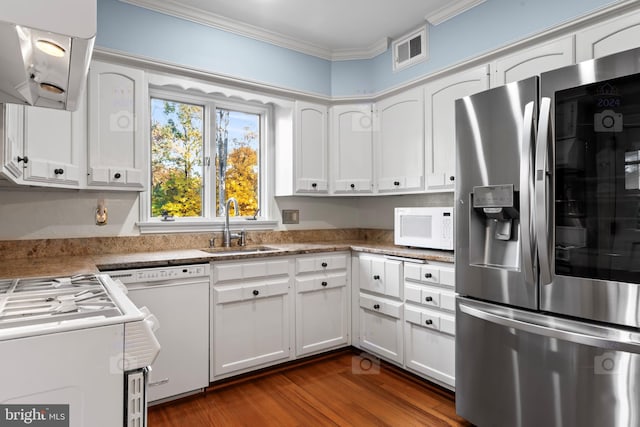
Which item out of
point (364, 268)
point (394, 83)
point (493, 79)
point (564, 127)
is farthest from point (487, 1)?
point (364, 268)

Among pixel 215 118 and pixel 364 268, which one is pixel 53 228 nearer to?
pixel 215 118

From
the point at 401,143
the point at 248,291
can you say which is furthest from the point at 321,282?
the point at 401,143

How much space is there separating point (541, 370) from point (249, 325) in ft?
5.85

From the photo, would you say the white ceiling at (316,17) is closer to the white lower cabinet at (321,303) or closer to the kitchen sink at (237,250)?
the kitchen sink at (237,250)

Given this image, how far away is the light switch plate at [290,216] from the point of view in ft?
11.8

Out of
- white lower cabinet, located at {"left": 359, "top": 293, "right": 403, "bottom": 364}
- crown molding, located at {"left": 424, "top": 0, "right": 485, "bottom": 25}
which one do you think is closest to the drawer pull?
white lower cabinet, located at {"left": 359, "top": 293, "right": 403, "bottom": 364}

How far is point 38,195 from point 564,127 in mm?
2979

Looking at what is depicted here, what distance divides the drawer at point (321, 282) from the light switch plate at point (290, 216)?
752mm

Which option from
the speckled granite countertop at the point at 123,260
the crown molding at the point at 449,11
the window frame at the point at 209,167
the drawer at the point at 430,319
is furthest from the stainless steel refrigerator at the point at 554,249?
the window frame at the point at 209,167

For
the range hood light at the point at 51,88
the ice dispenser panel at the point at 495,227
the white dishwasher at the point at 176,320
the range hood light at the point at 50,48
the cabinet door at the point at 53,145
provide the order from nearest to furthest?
the range hood light at the point at 50,48, the range hood light at the point at 51,88, the ice dispenser panel at the point at 495,227, the cabinet door at the point at 53,145, the white dishwasher at the point at 176,320

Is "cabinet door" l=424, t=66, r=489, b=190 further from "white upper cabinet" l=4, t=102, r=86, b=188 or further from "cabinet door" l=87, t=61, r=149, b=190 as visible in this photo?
"white upper cabinet" l=4, t=102, r=86, b=188

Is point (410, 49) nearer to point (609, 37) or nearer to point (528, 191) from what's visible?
point (609, 37)

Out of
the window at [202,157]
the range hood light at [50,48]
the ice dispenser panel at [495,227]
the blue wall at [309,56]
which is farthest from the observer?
the window at [202,157]

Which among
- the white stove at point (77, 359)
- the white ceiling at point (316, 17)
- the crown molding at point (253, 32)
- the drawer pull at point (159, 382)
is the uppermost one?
the white ceiling at point (316, 17)
